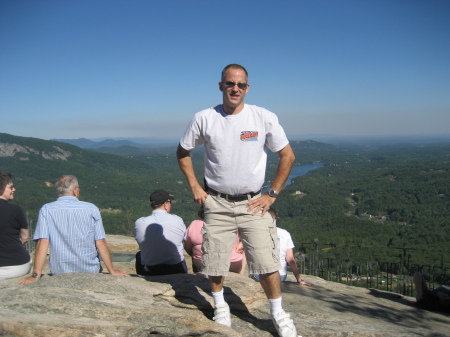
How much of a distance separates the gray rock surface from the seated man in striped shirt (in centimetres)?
30

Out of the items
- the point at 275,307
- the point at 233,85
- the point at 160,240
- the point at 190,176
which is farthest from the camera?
the point at 160,240

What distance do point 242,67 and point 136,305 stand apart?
7.37 feet

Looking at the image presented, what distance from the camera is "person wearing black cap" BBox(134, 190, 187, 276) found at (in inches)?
184

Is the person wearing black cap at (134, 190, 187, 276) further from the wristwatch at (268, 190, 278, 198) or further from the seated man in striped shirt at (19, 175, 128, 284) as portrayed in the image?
the wristwatch at (268, 190, 278, 198)

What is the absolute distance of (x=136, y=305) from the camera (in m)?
3.38

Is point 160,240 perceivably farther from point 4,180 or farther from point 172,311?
point 4,180

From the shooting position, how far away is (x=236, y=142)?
3.04 m

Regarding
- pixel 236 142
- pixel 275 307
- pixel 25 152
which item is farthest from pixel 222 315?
pixel 25 152

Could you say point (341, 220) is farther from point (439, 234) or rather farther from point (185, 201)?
point (185, 201)

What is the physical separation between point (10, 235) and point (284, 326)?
3.00m

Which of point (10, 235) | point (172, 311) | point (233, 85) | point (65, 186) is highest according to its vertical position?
point (233, 85)

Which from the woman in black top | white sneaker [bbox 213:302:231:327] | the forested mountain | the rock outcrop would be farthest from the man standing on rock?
the rock outcrop

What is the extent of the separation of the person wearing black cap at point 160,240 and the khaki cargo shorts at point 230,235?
1.61 meters

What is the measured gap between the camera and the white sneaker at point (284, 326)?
3.04 metres
